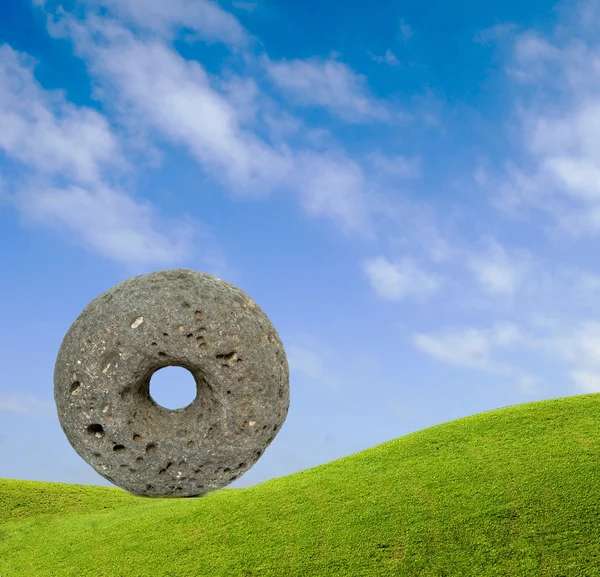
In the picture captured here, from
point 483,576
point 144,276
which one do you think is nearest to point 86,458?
point 144,276

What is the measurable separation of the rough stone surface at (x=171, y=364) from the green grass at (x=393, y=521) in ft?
3.01

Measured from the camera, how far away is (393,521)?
8.42 meters

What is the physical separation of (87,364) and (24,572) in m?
3.59

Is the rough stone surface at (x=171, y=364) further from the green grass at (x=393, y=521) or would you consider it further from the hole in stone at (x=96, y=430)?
the green grass at (x=393, y=521)

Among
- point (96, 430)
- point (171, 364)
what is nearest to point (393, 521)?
point (171, 364)

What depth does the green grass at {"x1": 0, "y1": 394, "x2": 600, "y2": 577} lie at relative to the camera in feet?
25.5

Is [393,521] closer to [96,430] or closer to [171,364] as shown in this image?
[171,364]

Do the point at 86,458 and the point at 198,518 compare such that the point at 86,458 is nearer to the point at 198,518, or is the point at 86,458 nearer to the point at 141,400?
the point at 141,400

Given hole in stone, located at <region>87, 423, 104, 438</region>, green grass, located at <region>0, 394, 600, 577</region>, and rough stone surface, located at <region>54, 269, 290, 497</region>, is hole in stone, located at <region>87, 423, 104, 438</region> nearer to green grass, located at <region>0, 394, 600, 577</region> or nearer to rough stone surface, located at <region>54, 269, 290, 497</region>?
rough stone surface, located at <region>54, 269, 290, 497</region>

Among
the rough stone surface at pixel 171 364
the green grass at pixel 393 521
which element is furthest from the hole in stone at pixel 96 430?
the green grass at pixel 393 521

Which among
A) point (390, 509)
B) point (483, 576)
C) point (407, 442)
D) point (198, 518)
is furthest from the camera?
point (407, 442)

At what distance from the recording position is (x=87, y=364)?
8430mm

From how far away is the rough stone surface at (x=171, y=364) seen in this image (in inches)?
326

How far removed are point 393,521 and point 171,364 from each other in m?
3.60
